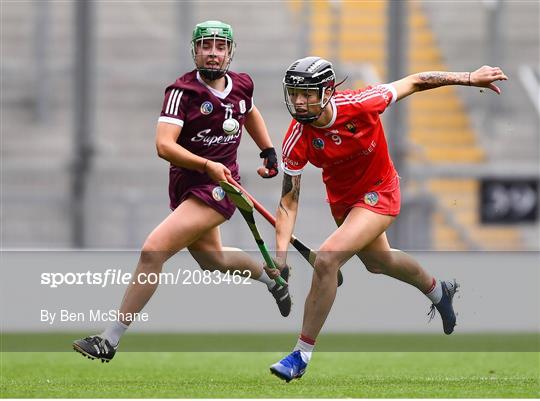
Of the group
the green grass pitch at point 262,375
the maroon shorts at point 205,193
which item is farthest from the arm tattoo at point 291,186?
the green grass pitch at point 262,375

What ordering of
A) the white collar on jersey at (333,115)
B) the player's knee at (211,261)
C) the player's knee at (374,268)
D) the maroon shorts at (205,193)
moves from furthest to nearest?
the player's knee at (211,261) < the player's knee at (374,268) < the maroon shorts at (205,193) < the white collar on jersey at (333,115)

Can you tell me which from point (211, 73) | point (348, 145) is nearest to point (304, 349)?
point (348, 145)

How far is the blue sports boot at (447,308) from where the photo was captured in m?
8.09

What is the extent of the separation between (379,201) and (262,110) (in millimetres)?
7878

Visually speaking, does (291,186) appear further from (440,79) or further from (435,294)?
(435,294)

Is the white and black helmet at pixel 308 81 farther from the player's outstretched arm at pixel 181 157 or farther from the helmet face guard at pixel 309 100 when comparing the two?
the player's outstretched arm at pixel 181 157

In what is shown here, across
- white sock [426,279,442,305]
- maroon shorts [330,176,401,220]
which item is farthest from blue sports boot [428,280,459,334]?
maroon shorts [330,176,401,220]

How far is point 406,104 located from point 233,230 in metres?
2.10

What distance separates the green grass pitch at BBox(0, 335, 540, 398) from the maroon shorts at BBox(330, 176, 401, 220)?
35.3 inches

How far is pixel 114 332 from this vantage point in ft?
25.0

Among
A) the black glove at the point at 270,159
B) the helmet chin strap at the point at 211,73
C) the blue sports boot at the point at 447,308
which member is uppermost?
the helmet chin strap at the point at 211,73

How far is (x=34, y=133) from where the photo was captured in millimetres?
15391

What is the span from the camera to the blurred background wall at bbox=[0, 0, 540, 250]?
13.5m

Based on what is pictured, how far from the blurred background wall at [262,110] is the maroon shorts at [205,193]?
210 inches
